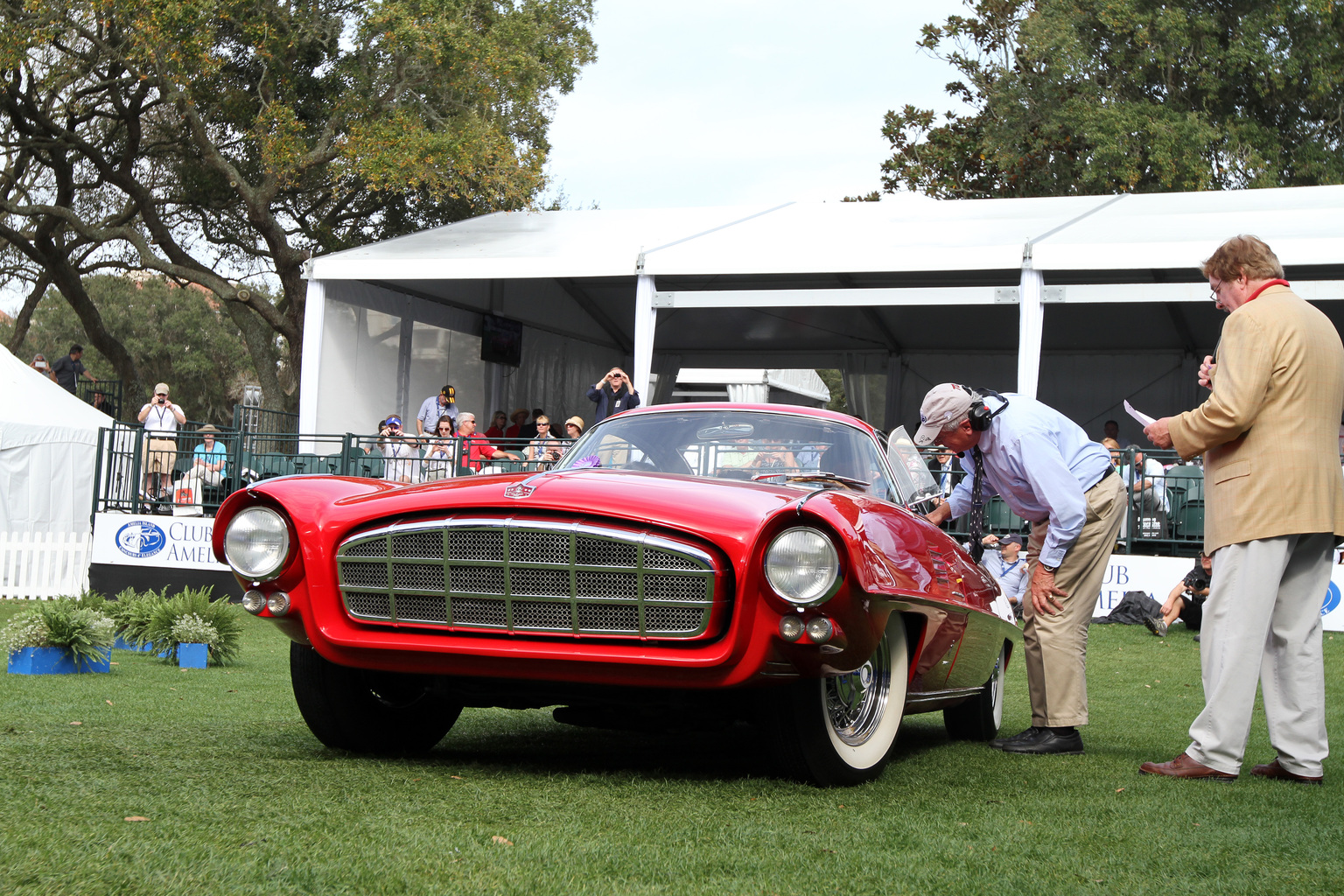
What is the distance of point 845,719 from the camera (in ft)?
13.5

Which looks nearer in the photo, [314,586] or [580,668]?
[580,668]

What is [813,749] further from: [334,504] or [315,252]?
[315,252]

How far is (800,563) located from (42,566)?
43.6 feet

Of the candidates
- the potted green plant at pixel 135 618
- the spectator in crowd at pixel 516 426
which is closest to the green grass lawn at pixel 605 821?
the potted green plant at pixel 135 618

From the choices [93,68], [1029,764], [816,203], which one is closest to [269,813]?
[1029,764]

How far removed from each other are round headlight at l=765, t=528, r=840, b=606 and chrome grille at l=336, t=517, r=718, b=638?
17cm

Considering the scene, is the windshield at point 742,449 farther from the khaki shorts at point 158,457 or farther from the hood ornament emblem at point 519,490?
the khaki shorts at point 158,457

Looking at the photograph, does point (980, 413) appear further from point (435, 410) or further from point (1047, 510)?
point (435, 410)

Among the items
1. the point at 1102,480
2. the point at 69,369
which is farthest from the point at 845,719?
the point at 69,369

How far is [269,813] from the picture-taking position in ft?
10.4

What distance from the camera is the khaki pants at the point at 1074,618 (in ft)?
16.6

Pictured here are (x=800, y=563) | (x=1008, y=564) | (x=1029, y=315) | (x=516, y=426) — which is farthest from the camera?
(x=516, y=426)

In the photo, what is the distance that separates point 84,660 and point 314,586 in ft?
15.0

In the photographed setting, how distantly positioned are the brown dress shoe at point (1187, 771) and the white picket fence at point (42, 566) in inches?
505
